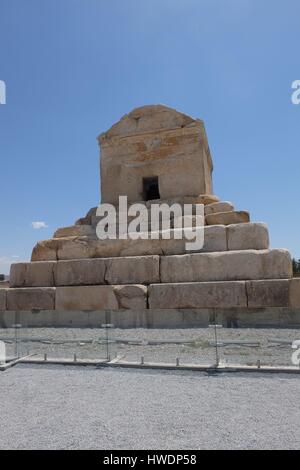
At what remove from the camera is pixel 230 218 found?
862cm

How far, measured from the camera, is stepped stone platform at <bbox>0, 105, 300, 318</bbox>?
24.1 feet

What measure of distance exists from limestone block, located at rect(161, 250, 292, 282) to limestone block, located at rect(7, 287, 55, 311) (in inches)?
105

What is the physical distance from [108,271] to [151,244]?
3.83 ft

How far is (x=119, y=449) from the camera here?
7.83ft

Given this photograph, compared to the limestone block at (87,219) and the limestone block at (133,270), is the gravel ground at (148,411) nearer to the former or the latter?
the limestone block at (133,270)

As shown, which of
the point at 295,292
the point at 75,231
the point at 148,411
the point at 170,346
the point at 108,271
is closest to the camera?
the point at 148,411

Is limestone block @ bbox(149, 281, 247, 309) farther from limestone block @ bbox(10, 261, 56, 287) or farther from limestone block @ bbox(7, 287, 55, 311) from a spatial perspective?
limestone block @ bbox(10, 261, 56, 287)

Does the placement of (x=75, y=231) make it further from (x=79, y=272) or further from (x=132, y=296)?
(x=132, y=296)

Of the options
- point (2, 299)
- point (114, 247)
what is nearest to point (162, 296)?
point (114, 247)

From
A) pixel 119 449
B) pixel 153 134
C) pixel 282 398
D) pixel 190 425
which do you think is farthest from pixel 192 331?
pixel 153 134

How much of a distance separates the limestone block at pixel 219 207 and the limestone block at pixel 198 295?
2353 millimetres

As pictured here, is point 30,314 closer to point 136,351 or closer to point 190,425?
point 136,351

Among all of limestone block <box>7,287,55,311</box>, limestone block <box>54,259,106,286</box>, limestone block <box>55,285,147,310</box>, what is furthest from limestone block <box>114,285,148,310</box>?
limestone block <box>7,287,55,311</box>
